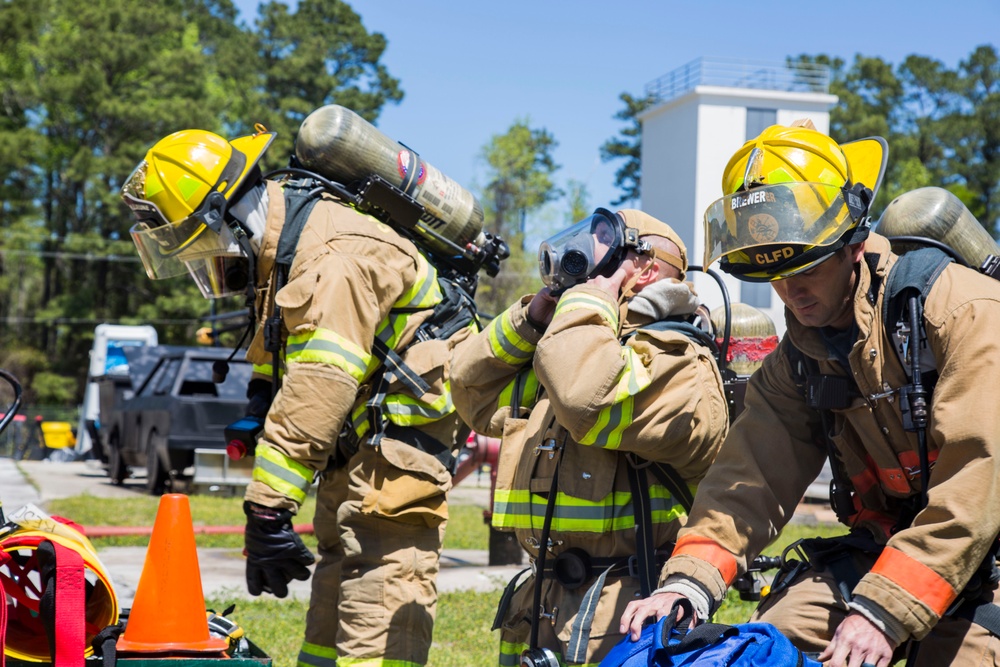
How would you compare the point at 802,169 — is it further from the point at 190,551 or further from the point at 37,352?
the point at 37,352

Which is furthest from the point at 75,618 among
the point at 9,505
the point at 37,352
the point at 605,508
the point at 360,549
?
the point at 37,352

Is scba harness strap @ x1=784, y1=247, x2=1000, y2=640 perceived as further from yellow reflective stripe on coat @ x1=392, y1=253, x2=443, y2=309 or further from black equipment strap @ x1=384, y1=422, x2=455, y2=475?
yellow reflective stripe on coat @ x1=392, y1=253, x2=443, y2=309

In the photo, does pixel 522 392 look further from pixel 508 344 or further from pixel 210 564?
pixel 210 564

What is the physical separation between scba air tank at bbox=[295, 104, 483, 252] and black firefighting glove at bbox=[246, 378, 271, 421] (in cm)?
95

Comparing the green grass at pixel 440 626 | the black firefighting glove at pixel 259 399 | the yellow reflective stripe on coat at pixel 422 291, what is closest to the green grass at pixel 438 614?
the green grass at pixel 440 626

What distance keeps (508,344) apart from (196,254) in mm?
1642

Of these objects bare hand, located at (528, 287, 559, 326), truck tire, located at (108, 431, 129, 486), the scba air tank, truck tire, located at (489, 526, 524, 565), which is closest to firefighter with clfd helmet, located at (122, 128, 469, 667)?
the scba air tank

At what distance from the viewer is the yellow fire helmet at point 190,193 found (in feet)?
13.6

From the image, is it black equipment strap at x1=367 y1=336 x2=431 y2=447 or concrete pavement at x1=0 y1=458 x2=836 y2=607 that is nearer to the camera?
black equipment strap at x1=367 y1=336 x2=431 y2=447

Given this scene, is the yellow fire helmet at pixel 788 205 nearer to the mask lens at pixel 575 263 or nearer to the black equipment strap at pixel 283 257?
the mask lens at pixel 575 263

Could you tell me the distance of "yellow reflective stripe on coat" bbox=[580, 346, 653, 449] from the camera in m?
2.73

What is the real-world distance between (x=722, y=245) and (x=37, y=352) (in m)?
44.3

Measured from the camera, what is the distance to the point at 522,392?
131 inches

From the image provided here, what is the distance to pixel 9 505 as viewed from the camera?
35.7 ft
